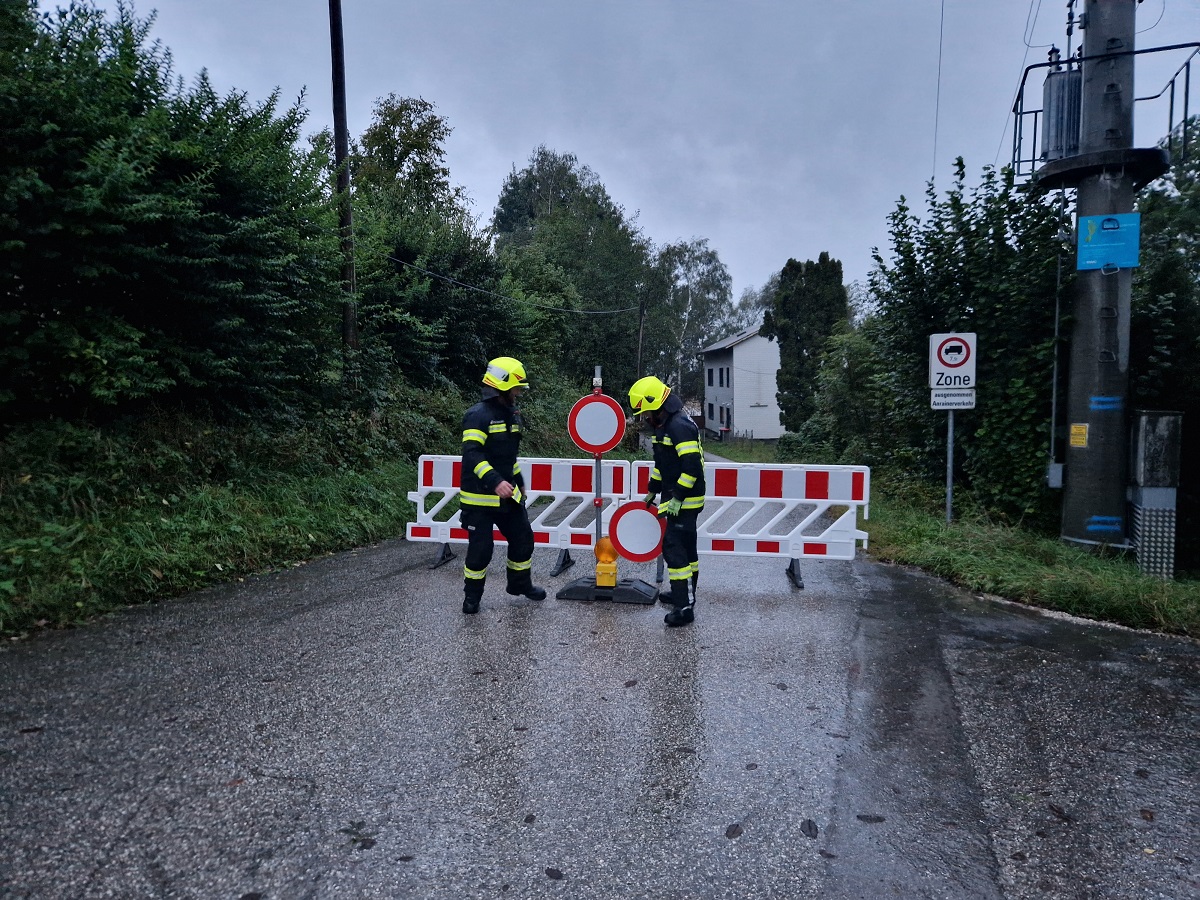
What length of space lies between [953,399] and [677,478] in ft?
17.2

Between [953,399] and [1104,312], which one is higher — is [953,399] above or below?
below

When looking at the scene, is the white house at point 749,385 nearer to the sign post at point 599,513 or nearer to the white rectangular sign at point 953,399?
the white rectangular sign at point 953,399

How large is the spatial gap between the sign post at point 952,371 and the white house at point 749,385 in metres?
48.1

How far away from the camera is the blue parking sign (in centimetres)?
845

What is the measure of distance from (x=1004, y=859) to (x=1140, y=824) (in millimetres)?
743

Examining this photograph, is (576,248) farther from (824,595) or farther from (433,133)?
(824,595)

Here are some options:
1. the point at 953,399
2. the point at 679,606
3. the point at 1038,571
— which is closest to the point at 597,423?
the point at 679,606

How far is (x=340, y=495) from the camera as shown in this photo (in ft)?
Result: 34.9

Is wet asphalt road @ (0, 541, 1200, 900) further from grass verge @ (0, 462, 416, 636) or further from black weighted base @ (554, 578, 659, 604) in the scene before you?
black weighted base @ (554, 578, 659, 604)

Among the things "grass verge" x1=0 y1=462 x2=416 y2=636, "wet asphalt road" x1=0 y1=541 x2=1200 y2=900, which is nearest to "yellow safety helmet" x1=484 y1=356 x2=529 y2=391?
"wet asphalt road" x1=0 y1=541 x2=1200 y2=900

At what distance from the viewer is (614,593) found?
728cm

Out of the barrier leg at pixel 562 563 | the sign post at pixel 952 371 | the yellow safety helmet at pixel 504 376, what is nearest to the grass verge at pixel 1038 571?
the sign post at pixel 952 371

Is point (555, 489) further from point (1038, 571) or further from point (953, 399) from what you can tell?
point (953, 399)

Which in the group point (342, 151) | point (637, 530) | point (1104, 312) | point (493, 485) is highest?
point (342, 151)
